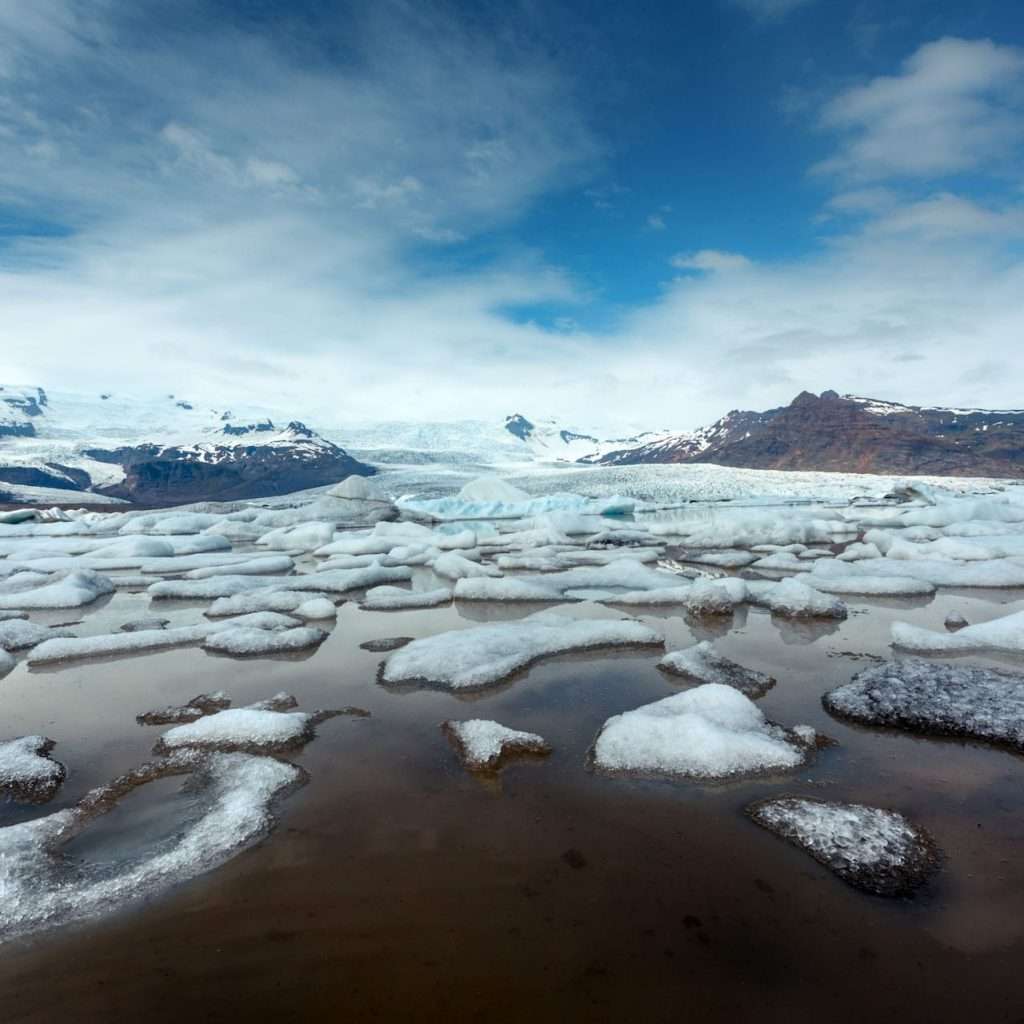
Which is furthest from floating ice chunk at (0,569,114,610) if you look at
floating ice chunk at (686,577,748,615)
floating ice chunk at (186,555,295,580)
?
floating ice chunk at (686,577,748,615)

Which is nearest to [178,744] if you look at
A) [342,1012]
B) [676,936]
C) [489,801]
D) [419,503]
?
[489,801]

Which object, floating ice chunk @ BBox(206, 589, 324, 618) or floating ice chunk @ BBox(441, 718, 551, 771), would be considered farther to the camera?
floating ice chunk @ BBox(206, 589, 324, 618)

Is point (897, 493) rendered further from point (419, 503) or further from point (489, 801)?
point (489, 801)

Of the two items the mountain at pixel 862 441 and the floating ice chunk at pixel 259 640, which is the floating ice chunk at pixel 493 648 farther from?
the mountain at pixel 862 441

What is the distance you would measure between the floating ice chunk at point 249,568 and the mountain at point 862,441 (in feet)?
234

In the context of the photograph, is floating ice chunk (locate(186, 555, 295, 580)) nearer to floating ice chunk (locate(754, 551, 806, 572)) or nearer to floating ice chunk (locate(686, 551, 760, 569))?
floating ice chunk (locate(686, 551, 760, 569))

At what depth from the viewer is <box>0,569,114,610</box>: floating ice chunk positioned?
5.86 metres

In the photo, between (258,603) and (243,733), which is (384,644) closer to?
(243,733)

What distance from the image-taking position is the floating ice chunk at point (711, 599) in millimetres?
4949

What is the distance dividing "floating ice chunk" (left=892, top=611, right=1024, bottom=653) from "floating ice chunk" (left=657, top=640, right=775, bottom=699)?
4.15 ft

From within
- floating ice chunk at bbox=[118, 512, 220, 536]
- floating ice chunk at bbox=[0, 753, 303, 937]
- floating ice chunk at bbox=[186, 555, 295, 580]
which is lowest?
floating ice chunk at bbox=[118, 512, 220, 536]

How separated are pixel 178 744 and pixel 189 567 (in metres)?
6.67

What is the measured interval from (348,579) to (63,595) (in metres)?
2.78

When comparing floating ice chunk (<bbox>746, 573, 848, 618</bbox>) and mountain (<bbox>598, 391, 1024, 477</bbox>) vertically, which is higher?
mountain (<bbox>598, 391, 1024, 477</bbox>)
